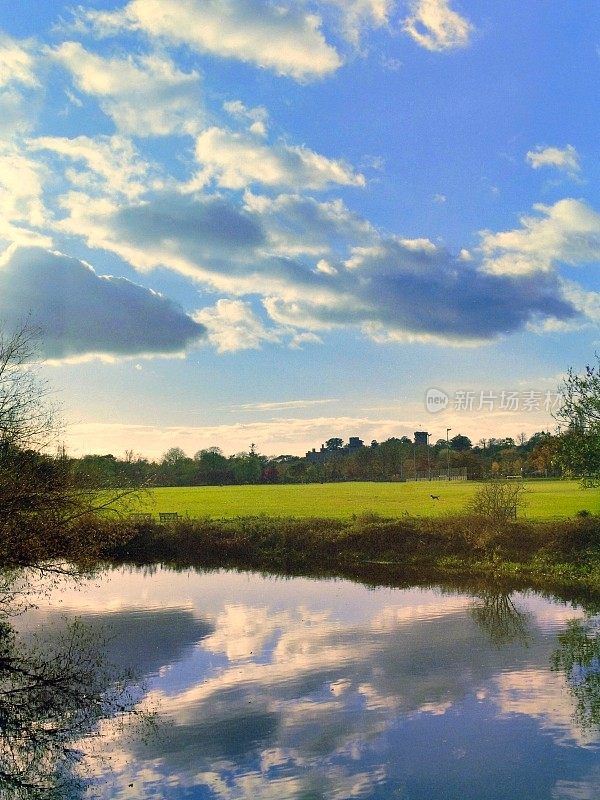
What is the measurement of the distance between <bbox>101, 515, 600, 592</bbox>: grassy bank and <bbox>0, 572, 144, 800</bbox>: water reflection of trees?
10.3m

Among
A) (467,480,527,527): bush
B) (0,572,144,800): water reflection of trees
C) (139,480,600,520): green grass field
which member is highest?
(467,480,527,527): bush

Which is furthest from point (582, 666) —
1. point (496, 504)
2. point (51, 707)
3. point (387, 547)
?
point (387, 547)

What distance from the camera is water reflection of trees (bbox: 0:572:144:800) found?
1399 centimetres

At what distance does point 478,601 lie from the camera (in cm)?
3247

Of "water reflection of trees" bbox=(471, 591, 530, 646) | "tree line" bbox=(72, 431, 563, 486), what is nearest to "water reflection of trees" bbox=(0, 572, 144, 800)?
"water reflection of trees" bbox=(471, 591, 530, 646)

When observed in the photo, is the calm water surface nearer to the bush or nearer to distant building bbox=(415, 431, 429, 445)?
the bush

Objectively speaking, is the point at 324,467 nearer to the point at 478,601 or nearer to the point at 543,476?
the point at 543,476

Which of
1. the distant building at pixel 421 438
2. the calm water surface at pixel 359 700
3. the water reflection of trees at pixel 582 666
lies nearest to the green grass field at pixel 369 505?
the calm water surface at pixel 359 700

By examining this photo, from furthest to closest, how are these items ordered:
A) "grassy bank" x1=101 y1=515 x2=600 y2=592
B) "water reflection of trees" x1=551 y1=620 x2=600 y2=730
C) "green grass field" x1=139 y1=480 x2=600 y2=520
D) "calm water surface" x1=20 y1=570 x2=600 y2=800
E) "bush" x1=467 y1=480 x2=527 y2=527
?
"green grass field" x1=139 y1=480 x2=600 y2=520 < "bush" x1=467 y1=480 x2=527 y2=527 < "grassy bank" x1=101 y1=515 x2=600 y2=592 < "water reflection of trees" x1=551 y1=620 x2=600 y2=730 < "calm water surface" x1=20 y1=570 x2=600 y2=800

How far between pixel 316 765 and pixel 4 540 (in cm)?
1423

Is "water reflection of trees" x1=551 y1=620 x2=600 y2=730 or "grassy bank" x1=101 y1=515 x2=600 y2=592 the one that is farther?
"grassy bank" x1=101 y1=515 x2=600 y2=592

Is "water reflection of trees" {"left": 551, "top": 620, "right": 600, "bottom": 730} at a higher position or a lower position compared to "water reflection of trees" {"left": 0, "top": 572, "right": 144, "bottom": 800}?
higher

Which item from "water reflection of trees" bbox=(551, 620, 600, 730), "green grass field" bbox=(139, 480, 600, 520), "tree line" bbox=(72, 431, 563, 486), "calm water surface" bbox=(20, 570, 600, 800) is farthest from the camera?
"tree line" bbox=(72, 431, 563, 486)

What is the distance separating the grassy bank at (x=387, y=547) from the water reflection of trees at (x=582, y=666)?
10.4m
